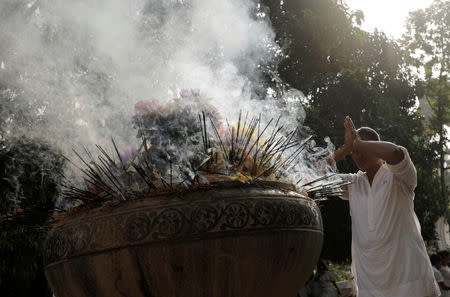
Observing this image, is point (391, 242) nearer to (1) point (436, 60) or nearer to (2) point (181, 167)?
(2) point (181, 167)

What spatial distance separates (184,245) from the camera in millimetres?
1610

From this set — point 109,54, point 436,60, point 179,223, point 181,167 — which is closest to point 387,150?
point 181,167

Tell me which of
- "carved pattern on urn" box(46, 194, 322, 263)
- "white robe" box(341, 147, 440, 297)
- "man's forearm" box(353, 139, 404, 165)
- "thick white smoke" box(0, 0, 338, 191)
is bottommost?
"white robe" box(341, 147, 440, 297)

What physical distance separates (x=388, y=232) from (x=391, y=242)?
0.06m

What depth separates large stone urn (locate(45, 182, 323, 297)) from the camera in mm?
1620

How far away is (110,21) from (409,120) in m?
9.71

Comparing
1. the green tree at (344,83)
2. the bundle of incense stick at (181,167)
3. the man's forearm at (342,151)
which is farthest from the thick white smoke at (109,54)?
the green tree at (344,83)

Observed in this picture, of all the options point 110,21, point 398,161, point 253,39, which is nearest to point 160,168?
point 398,161

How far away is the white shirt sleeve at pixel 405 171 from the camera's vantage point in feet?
8.59

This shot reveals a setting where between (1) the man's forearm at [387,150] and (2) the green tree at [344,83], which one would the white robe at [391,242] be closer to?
(1) the man's forearm at [387,150]

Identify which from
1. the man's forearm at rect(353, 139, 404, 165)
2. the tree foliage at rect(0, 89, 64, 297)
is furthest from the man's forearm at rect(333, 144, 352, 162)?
the tree foliage at rect(0, 89, 64, 297)

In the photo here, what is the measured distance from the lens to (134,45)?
4020 millimetres

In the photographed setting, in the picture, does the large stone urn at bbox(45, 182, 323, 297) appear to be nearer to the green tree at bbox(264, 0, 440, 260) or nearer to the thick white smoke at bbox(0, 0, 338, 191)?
the thick white smoke at bbox(0, 0, 338, 191)

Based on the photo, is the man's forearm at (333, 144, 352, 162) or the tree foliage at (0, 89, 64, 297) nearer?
the man's forearm at (333, 144, 352, 162)
